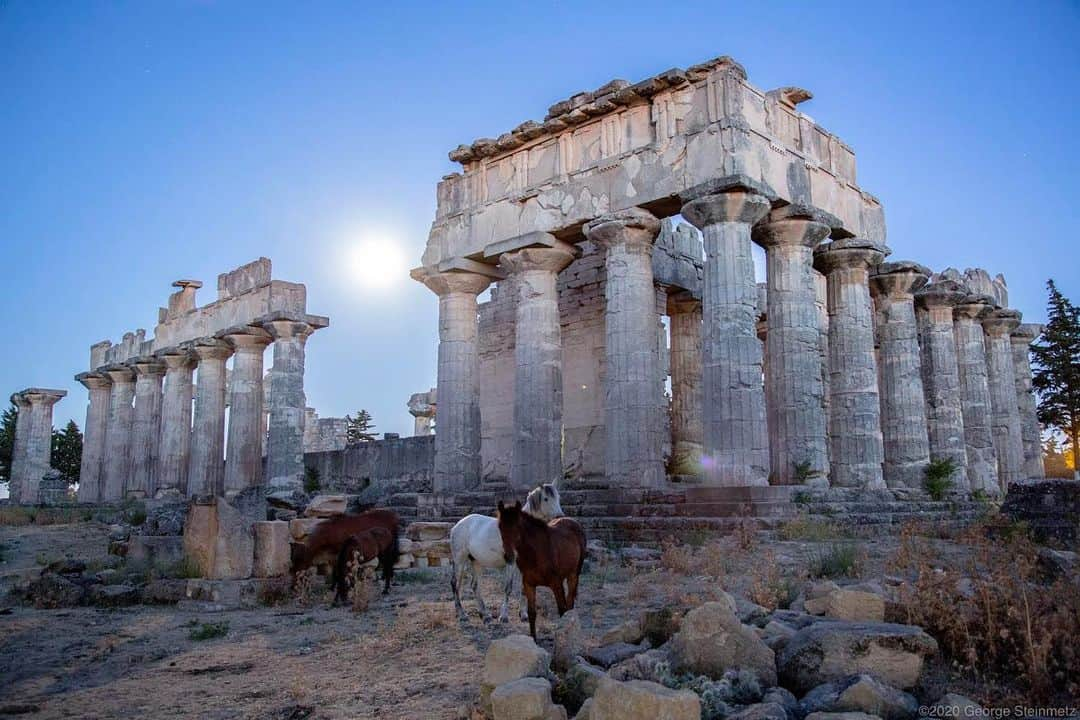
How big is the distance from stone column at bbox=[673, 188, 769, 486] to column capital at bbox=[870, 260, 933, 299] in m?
5.35

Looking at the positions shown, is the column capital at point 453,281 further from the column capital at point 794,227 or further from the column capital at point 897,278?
the column capital at point 897,278

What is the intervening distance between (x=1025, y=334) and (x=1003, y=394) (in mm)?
3847

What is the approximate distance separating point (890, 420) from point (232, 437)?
18.6 meters

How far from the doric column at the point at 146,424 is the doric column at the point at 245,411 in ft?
23.8

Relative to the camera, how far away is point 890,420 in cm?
1911

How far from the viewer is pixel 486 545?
8203mm

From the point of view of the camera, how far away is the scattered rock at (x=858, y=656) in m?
4.63

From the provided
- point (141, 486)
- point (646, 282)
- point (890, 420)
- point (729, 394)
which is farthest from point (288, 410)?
point (890, 420)

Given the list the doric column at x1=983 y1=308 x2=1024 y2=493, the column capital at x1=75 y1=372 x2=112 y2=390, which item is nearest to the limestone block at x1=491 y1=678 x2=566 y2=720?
the doric column at x1=983 y1=308 x2=1024 y2=493

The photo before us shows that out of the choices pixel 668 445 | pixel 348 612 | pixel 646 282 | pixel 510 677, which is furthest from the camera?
pixel 668 445

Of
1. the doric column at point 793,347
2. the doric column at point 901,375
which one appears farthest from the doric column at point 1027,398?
the doric column at point 793,347

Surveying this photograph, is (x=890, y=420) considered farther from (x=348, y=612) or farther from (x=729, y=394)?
(x=348, y=612)

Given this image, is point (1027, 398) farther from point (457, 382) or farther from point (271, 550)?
point (271, 550)

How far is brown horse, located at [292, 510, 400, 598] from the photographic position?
10.6 metres
